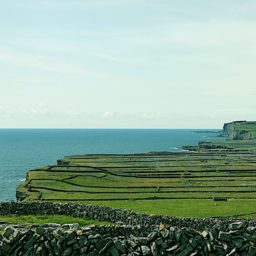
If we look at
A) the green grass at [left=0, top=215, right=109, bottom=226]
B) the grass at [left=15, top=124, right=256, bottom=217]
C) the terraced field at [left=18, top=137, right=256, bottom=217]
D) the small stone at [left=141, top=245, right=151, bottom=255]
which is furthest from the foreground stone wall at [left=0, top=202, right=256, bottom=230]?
the small stone at [left=141, top=245, right=151, bottom=255]

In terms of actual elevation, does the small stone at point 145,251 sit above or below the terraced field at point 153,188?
above

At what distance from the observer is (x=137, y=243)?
17969 millimetres

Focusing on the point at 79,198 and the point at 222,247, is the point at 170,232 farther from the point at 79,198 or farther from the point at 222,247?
the point at 79,198

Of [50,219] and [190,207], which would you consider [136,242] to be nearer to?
[50,219]

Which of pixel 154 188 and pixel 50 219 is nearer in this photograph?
pixel 50 219

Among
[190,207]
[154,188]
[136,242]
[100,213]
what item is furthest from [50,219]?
[154,188]

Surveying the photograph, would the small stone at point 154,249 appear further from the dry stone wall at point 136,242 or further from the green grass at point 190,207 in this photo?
the green grass at point 190,207

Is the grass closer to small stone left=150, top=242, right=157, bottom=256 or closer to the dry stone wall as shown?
the dry stone wall

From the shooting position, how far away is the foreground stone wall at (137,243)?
58.0ft

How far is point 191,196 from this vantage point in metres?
65.4

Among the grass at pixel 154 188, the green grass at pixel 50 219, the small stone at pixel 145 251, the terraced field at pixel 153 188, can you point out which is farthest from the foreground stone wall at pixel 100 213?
the small stone at pixel 145 251

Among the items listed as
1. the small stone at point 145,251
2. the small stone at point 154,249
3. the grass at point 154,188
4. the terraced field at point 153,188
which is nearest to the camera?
the small stone at point 154,249

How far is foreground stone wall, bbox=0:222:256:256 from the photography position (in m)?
17.7

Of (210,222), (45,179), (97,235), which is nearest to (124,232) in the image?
(97,235)
